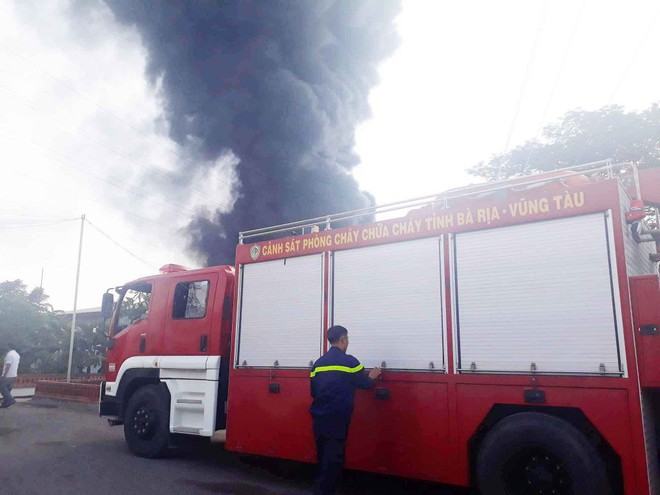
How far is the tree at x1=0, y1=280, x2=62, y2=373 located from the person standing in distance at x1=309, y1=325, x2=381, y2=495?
68.1 feet

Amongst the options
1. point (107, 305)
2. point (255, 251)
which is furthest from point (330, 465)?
point (107, 305)

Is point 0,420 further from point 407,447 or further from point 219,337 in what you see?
point 407,447

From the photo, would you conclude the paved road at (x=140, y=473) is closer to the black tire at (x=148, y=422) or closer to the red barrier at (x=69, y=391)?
the black tire at (x=148, y=422)

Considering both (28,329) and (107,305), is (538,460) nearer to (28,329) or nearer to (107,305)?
(107,305)

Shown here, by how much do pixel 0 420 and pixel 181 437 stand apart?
6.10 metres

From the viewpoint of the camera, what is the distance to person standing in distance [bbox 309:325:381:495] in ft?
15.4

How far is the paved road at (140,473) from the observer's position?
5641 millimetres

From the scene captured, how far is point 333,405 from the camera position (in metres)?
4.82

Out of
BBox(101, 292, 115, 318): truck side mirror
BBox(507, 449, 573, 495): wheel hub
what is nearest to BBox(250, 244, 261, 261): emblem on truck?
BBox(101, 292, 115, 318): truck side mirror

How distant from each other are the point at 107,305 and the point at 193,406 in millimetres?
2267

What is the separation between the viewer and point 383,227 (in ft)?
18.5

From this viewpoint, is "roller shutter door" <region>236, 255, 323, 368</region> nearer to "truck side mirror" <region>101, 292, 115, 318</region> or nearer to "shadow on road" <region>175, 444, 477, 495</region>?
"shadow on road" <region>175, 444, 477, 495</region>

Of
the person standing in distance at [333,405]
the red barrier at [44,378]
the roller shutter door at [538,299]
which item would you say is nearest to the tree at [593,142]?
the roller shutter door at [538,299]

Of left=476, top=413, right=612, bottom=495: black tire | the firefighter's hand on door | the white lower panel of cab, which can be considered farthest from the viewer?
the white lower panel of cab
